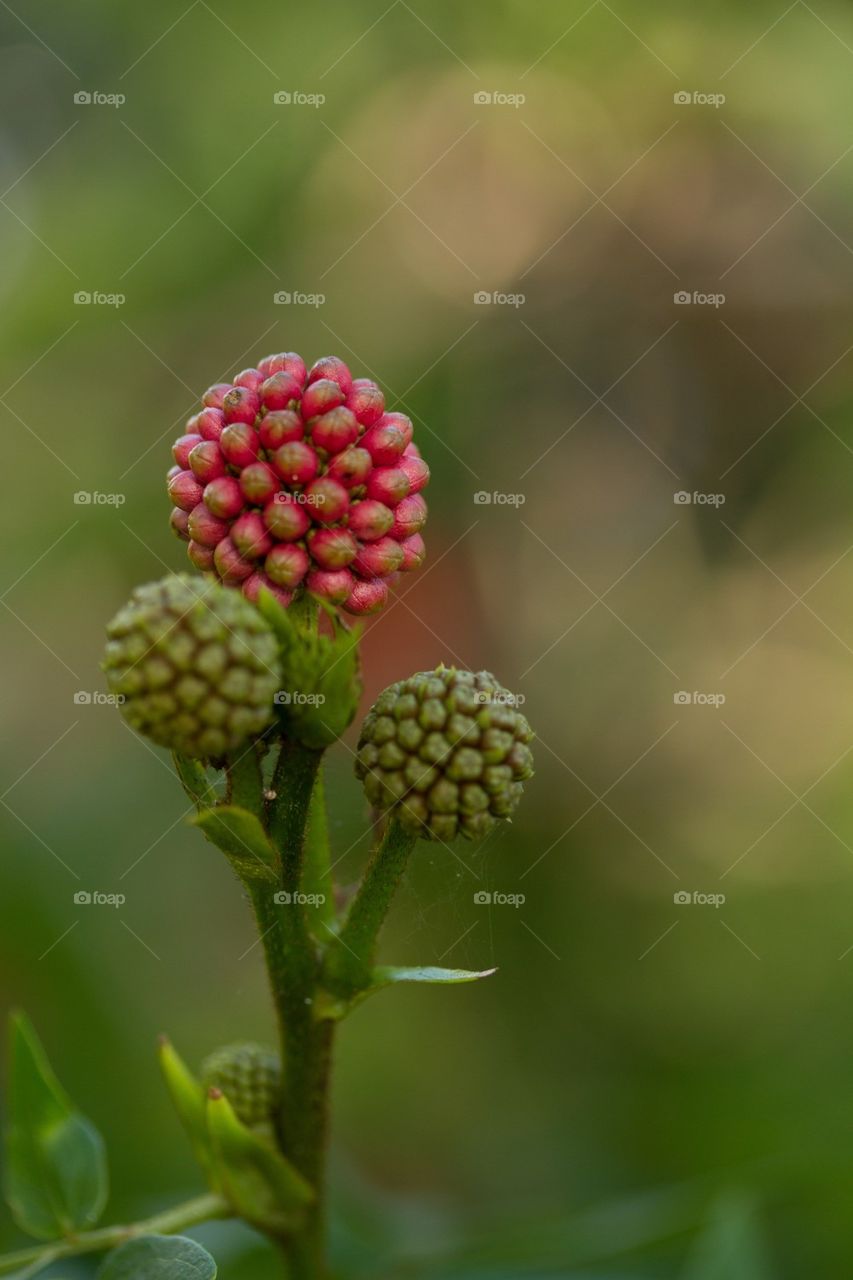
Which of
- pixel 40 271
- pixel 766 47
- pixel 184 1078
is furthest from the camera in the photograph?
pixel 766 47

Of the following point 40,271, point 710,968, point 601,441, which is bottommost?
point 710,968

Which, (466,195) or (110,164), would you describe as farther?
(466,195)

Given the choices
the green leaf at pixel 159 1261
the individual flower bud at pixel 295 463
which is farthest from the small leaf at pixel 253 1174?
the individual flower bud at pixel 295 463

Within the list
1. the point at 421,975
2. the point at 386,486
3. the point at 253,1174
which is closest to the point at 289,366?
the point at 386,486

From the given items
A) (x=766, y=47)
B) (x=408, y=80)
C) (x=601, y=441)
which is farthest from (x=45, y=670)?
(x=766, y=47)

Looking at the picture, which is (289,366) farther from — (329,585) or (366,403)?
(329,585)

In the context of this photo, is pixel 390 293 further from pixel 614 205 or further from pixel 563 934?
pixel 563 934
